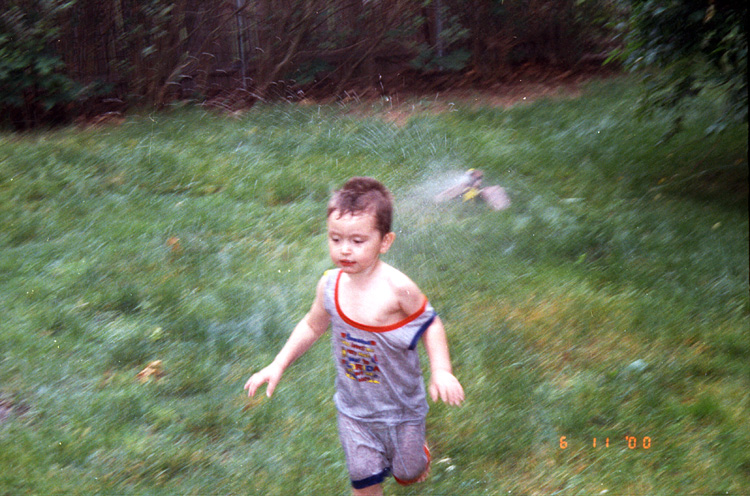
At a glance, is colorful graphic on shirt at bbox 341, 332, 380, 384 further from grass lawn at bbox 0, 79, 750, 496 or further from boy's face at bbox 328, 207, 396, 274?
grass lawn at bbox 0, 79, 750, 496

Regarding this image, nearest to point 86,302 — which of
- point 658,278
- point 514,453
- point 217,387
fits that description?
point 217,387

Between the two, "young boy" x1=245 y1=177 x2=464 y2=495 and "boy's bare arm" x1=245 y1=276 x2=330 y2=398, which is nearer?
"young boy" x1=245 y1=177 x2=464 y2=495

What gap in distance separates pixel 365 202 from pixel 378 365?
1.59 feet

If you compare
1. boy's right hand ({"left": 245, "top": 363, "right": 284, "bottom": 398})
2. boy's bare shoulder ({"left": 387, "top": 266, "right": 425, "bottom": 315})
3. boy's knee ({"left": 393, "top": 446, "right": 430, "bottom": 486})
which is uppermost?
boy's bare shoulder ({"left": 387, "top": 266, "right": 425, "bottom": 315})

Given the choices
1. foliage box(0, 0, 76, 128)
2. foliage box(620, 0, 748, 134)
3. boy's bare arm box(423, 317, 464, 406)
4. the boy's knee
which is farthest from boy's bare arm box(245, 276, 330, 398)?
foliage box(0, 0, 76, 128)

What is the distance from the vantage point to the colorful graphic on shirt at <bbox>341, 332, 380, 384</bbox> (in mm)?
2223

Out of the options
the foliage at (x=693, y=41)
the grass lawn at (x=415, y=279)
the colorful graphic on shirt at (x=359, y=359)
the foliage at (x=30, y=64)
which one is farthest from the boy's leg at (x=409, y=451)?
the foliage at (x=30, y=64)

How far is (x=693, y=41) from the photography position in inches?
182

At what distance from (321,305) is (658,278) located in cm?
220

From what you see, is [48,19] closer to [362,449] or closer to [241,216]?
[241,216]

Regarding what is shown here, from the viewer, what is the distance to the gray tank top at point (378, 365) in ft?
7.22

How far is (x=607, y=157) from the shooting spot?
549 centimetres

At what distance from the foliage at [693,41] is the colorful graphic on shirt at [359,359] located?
10.8ft

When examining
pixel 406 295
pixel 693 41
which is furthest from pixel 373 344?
pixel 693 41
